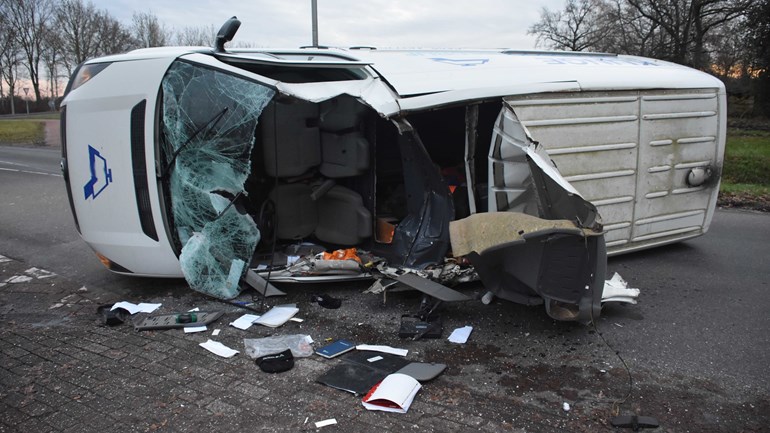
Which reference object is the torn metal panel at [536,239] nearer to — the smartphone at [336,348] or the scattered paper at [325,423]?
the smartphone at [336,348]

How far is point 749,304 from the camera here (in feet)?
15.0

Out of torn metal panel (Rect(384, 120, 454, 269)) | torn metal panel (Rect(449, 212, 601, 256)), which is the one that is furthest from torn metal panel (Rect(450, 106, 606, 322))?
torn metal panel (Rect(384, 120, 454, 269))

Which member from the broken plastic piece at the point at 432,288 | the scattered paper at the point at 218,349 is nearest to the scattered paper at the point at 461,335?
the broken plastic piece at the point at 432,288

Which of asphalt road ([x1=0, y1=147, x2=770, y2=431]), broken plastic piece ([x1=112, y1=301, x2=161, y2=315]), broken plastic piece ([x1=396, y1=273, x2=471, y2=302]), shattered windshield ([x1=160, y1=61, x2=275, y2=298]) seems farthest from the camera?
broken plastic piece ([x1=112, y1=301, x2=161, y2=315])

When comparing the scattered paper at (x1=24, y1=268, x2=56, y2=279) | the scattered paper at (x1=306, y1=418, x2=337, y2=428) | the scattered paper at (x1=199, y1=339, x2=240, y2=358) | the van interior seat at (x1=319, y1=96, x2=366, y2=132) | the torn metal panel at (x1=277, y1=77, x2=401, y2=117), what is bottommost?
the scattered paper at (x1=24, y1=268, x2=56, y2=279)

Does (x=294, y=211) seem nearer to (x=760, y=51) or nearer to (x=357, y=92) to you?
(x=357, y=92)

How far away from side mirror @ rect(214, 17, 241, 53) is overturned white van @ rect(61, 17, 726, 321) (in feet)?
0.06

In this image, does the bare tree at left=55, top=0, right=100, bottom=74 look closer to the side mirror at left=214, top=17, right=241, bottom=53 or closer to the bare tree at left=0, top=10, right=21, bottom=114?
the bare tree at left=0, top=10, right=21, bottom=114

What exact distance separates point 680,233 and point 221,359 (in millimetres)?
4611

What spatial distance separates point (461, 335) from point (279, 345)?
1.29 metres

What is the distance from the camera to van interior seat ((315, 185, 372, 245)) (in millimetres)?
5391

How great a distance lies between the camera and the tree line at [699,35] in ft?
79.4

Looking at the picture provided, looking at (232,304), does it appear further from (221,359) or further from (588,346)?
(588,346)

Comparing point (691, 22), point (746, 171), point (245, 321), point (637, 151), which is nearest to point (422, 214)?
point (245, 321)
